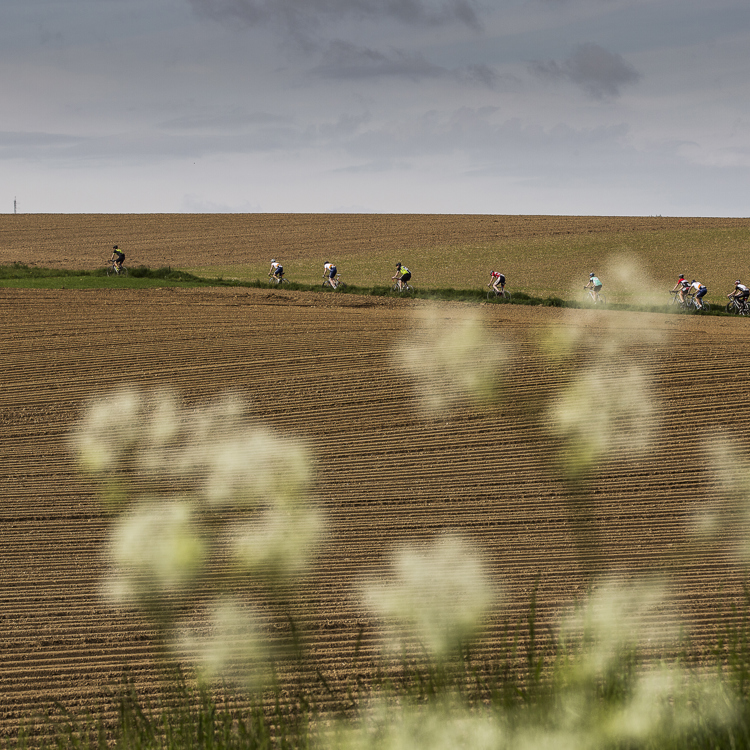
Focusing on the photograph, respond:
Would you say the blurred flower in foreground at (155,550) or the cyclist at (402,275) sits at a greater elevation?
the cyclist at (402,275)

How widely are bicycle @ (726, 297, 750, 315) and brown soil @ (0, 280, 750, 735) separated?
383 centimetres

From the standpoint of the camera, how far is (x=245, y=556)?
11.1m

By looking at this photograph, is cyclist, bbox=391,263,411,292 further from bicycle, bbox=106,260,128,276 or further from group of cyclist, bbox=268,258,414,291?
bicycle, bbox=106,260,128,276

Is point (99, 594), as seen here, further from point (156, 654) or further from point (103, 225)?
point (103, 225)

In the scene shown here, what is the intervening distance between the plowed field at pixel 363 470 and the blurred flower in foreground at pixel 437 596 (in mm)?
276

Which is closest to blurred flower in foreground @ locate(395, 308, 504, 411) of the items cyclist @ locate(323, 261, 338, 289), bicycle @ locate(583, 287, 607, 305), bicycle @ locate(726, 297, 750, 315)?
bicycle @ locate(583, 287, 607, 305)

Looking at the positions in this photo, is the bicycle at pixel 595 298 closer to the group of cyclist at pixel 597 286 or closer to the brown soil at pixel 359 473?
the group of cyclist at pixel 597 286

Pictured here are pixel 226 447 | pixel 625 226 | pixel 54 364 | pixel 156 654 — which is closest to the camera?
pixel 156 654

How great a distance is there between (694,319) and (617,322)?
3.78 metres

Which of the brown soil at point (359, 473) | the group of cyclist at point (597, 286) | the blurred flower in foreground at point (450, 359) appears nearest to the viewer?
the brown soil at point (359, 473)

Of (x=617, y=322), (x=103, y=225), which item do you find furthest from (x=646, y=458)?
(x=103, y=225)

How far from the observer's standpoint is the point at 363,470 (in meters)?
13.8

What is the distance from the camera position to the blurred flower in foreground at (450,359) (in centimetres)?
1706

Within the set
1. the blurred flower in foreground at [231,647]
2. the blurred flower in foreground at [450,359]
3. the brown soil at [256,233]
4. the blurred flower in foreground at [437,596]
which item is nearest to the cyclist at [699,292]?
the blurred flower in foreground at [450,359]
